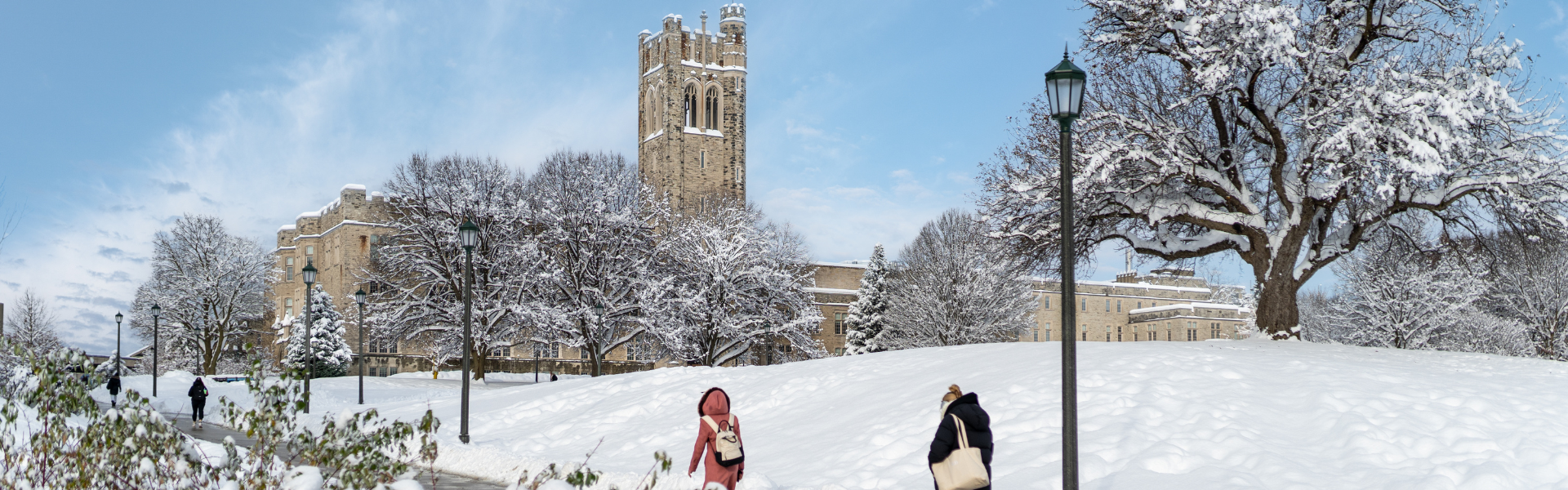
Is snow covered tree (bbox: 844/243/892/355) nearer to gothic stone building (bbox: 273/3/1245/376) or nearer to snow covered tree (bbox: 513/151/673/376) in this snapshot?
gothic stone building (bbox: 273/3/1245/376)

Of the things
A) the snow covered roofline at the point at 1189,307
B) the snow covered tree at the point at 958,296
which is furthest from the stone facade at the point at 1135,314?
the snow covered tree at the point at 958,296

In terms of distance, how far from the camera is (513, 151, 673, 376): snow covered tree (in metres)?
40.2

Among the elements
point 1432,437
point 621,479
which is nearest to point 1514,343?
point 1432,437

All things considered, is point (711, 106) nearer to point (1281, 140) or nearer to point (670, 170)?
point (670, 170)

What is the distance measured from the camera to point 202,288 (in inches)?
2109

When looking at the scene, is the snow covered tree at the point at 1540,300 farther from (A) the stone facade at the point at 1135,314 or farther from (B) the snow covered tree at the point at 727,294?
(A) the stone facade at the point at 1135,314

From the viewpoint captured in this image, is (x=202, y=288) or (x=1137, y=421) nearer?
(x=1137, y=421)

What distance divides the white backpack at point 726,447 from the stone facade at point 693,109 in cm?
6687

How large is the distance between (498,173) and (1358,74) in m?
31.2

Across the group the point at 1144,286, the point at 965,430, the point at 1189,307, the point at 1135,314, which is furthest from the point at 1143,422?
the point at 1144,286

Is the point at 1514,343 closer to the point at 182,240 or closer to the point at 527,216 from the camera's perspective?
the point at 527,216

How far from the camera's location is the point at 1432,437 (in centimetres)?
1220

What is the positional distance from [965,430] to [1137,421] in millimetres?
6605

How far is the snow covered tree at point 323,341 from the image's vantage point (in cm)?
5231
